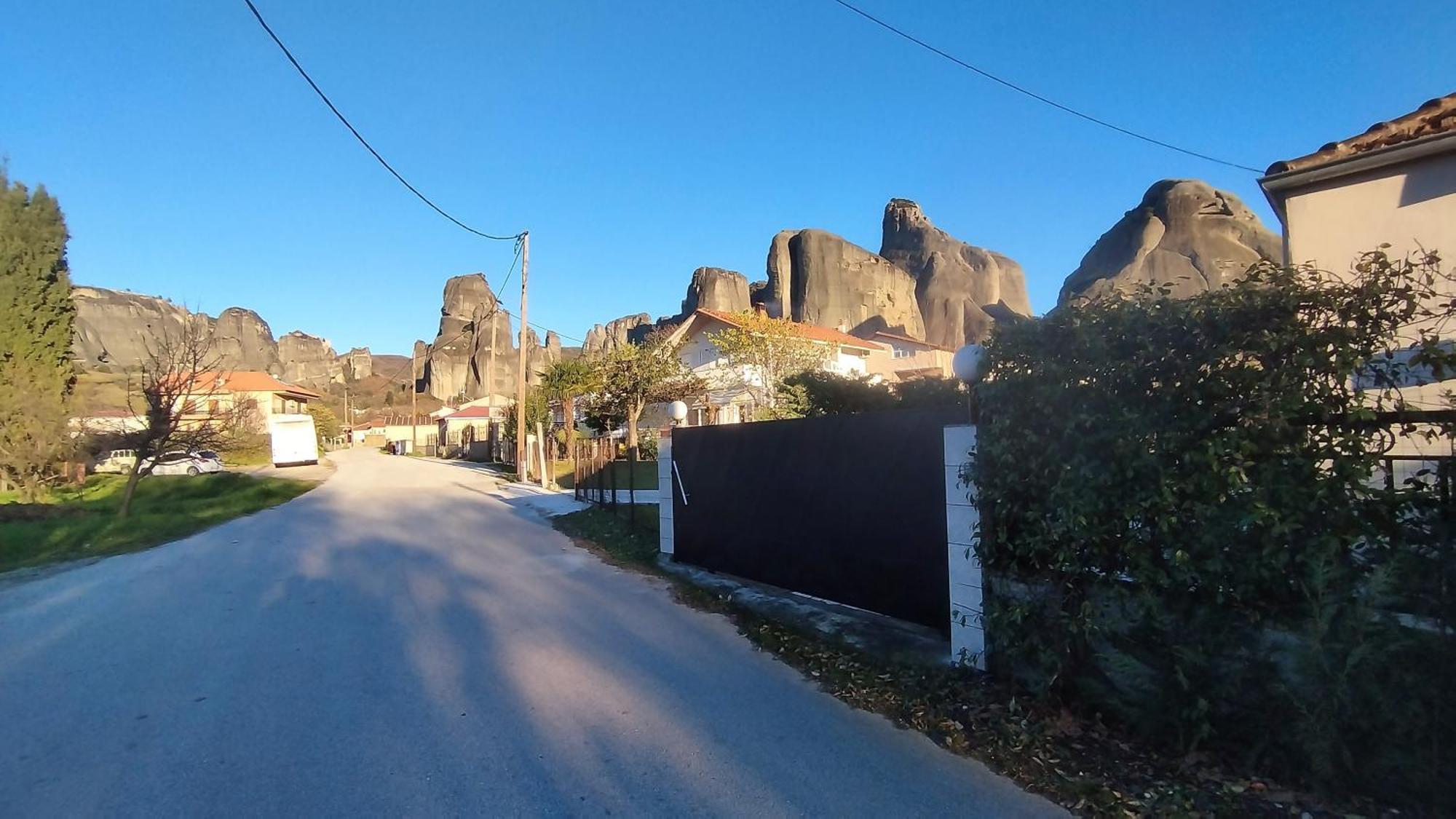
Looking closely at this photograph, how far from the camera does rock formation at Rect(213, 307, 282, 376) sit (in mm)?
123188

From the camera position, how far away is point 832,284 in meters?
82.0

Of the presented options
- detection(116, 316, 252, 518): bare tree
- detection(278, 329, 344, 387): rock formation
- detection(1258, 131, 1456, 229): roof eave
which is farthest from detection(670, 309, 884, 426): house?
detection(278, 329, 344, 387): rock formation

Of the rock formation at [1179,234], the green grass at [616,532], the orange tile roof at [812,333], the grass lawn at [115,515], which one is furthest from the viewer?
the rock formation at [1179,234]

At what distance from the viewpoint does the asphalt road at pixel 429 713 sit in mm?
3496

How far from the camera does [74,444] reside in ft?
73.4

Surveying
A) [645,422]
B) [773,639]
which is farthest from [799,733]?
[645,422]

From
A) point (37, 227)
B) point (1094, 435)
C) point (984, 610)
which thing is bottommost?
point (984, 610)

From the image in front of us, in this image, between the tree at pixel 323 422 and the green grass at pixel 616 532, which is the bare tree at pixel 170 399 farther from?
the tree at pixel 323 422

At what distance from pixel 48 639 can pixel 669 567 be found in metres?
6.05

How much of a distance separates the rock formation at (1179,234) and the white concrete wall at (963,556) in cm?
3879

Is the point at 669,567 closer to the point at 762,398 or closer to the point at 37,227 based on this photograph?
the point at 762,398

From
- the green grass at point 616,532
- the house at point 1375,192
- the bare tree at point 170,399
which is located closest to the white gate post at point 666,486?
the green grass at point 616,532

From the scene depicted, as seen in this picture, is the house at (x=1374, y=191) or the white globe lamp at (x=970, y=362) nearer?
the white globe lamp at (x=970, y=362)

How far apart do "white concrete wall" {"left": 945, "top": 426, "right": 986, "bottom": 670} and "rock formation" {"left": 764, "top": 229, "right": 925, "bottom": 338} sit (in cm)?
7560
